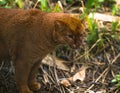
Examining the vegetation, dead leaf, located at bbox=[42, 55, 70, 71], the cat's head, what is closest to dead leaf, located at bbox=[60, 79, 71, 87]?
the vegetation

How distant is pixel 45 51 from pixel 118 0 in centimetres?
207

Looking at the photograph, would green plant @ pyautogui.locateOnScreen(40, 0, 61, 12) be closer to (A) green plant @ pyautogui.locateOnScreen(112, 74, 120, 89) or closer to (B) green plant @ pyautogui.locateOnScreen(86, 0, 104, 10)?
(B) green plant @ pyautogui.locateOnScreen(86, 0, 104, 10)

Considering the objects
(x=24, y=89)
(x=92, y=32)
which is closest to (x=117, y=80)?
(x=92, y=32)

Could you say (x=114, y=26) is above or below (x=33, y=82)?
above

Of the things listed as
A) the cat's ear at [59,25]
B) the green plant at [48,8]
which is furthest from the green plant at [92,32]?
the cat's ear at [59,25]

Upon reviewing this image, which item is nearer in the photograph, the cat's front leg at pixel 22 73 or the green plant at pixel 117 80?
the cat's front leg at pixel 22 73

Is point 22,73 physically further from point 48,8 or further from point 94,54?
point 48,8

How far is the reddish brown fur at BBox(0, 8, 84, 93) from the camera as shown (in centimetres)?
386

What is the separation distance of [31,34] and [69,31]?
406 millimetres

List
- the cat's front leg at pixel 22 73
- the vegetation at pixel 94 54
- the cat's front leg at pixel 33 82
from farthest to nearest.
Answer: the vegetation at pixel 94 54, the cat's front leg at pixel 33 82, the cat's front leg at pixel 22 73

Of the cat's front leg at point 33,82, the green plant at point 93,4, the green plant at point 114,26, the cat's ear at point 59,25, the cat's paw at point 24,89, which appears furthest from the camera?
the green plant at point 93,4

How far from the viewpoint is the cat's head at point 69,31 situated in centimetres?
383

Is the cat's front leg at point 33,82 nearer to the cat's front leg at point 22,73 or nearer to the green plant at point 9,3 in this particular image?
the cat's front leg at point 22,73

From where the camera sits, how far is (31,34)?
4.00 metres
